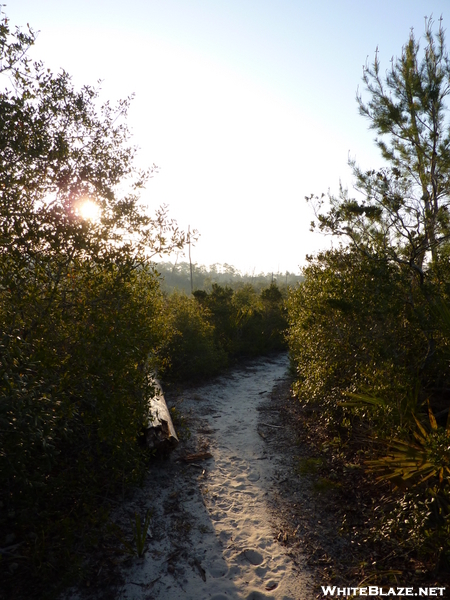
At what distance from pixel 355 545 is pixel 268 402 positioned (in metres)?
5.62

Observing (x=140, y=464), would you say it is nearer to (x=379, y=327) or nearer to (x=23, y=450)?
(x=23, y=450)

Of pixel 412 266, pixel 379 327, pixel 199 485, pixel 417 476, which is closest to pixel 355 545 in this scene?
pixel 417 476

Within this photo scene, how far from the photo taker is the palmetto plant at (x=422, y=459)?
3.53 metres

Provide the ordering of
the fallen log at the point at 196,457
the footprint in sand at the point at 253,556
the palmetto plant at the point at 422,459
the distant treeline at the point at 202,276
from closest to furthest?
the palmetto plant at the point at 422,459 < the footprint in sand at the point at 253,556 < the fallen log at the point at 196,457 < the distant treeline at the point at 202,276

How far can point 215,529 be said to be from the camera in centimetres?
446

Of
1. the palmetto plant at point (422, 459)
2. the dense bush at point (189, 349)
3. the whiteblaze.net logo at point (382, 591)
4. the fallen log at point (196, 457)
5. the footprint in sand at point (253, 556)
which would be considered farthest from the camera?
the dense bush at point (189, 349)

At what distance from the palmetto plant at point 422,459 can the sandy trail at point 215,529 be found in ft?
4.76

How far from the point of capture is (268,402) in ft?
31.4

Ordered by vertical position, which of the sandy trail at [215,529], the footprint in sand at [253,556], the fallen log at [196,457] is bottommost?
the footprint in sand at [253,556]

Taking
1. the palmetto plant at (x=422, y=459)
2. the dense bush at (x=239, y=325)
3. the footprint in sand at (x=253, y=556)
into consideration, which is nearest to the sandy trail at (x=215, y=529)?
the footprint in sand at (x=253, y=556)

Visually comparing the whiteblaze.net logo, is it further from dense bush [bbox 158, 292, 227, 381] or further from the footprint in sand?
dense bush [bbox 158, 292, 227, 381]

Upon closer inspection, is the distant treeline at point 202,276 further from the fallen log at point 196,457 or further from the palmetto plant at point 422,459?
the palmetto plant at point 422,459

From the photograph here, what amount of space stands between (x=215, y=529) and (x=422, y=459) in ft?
7.97

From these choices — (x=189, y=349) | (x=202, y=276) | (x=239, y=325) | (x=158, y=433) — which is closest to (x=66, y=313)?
(x=158, y=433)
